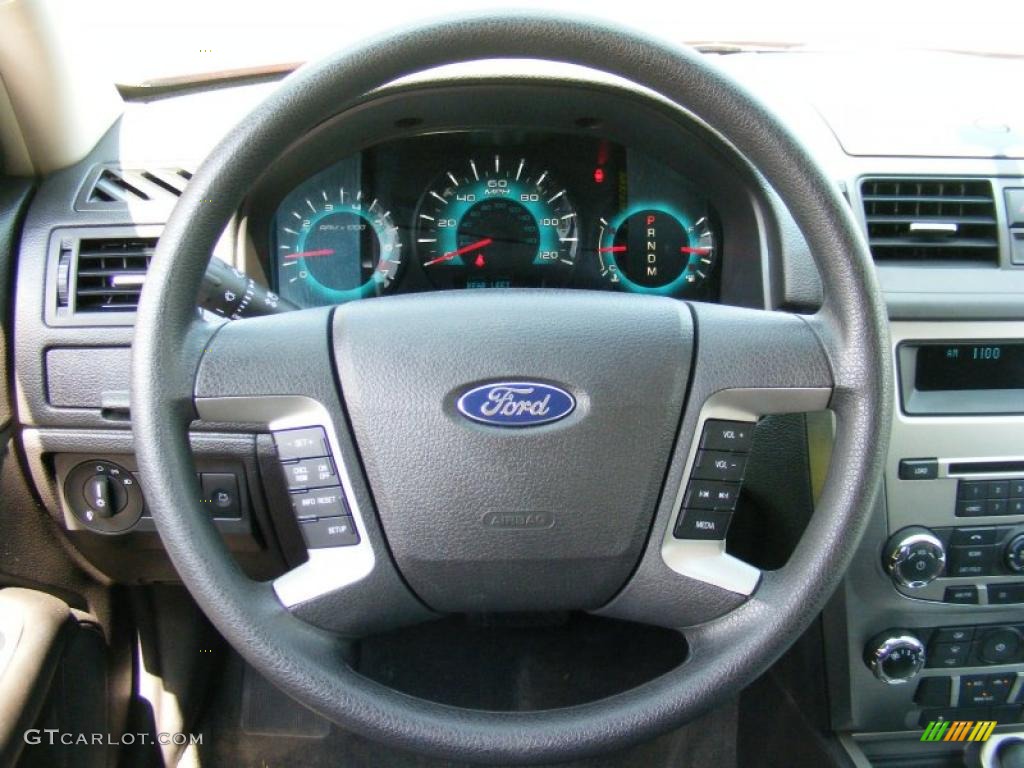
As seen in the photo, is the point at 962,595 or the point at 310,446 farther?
the point at 962,595

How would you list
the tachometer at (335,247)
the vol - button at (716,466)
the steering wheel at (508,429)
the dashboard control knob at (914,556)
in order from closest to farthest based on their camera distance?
the steering wheel at (508,429) → the vol - button at (716,466) → the dashboard control knob at (914,556) → the tachometer at (335,247)

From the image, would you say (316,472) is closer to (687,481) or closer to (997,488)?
(687,481)

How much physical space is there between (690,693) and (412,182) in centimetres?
92

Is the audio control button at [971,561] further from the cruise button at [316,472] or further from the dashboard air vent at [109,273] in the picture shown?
the dashboard air vent at [109,273]

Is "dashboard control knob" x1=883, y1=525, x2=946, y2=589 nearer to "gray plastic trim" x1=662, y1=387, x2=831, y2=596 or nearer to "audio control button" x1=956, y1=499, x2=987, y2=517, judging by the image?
"audio control button" x1=956, y1=499, x2=987, y2=517

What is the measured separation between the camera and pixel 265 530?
1.44m

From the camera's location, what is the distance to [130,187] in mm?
1510

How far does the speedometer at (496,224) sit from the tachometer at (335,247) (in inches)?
2.6

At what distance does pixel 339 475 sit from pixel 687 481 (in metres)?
0.40

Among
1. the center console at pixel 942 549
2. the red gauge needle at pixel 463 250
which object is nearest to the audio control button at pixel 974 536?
the center console at pixel 942 549

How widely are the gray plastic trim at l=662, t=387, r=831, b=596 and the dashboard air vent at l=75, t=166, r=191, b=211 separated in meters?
0.90

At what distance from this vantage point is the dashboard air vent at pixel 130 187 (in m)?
1.49

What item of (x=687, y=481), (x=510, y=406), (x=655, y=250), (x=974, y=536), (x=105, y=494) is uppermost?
(x=655, y=250)

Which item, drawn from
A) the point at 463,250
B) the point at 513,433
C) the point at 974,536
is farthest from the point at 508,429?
the point at 974,536
